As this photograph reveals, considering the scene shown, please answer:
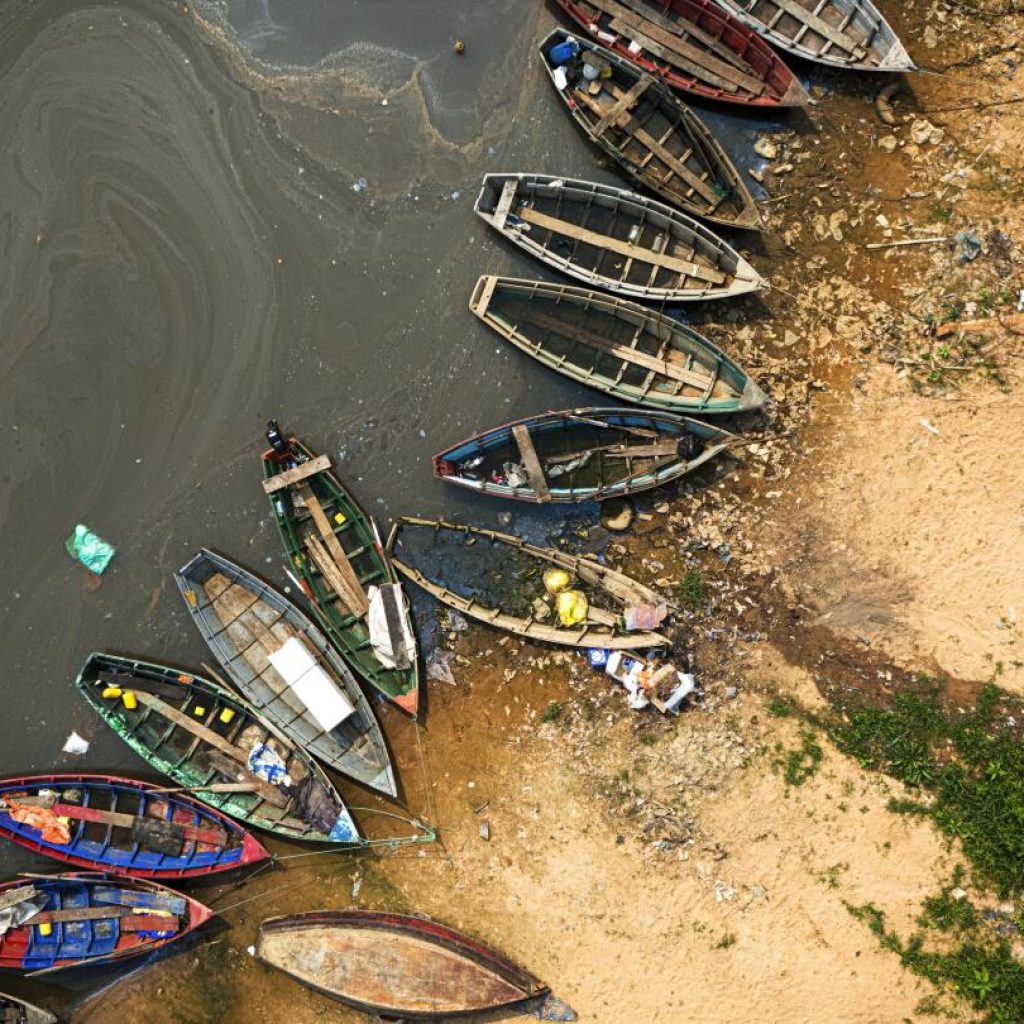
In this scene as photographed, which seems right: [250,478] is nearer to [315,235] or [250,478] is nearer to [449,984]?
[315,235]

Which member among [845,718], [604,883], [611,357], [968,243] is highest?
[968,243]

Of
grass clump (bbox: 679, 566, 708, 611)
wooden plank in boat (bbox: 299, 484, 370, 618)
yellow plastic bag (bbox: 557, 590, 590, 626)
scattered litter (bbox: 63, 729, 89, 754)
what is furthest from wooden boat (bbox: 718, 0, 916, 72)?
scattered litter (bbox: 63, 729, 89, 754)

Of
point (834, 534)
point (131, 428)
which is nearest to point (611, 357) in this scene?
point (834, 534)

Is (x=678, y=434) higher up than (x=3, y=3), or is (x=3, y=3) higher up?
(x=3, y=3)

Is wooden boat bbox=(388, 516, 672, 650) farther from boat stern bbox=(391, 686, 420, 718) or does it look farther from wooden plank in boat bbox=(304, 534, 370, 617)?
boat stern bbox=(391, 686, 420, 718)

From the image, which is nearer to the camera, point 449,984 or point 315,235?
point 449,984

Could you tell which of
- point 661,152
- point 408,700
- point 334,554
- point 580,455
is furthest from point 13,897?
point 661,152
